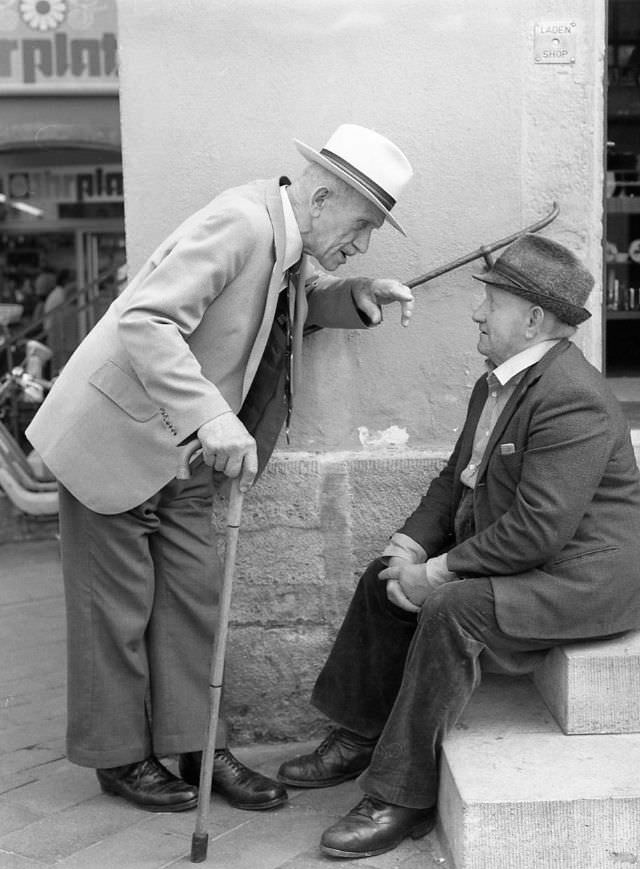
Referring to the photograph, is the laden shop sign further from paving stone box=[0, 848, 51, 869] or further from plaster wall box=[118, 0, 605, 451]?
paving stone box=[0, 848, 51, 869]

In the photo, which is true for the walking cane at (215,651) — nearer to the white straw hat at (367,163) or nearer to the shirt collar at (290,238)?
the shirt collar at (290,238)

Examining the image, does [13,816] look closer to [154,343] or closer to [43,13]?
[154,343]

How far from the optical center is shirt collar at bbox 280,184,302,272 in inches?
122

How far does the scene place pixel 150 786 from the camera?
3322 mm

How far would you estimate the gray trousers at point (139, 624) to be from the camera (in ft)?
10.8

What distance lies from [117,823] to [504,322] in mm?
1664

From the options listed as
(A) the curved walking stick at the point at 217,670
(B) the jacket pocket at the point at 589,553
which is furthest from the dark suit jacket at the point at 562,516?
(A) the curved walking stick at the point at 217,670

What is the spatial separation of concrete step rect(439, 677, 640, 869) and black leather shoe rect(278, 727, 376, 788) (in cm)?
54

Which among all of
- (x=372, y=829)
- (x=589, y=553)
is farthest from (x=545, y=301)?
(x=372, y=829)

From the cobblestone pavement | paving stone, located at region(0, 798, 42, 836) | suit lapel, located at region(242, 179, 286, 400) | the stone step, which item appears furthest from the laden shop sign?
the stone step

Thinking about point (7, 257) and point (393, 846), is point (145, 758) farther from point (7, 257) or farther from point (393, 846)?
point (7, 257)

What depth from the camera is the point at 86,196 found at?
1148cm

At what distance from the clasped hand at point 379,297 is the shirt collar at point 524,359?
1.22 ft

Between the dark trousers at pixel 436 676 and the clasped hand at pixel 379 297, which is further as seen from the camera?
the clasped hand at pixel 379 297
